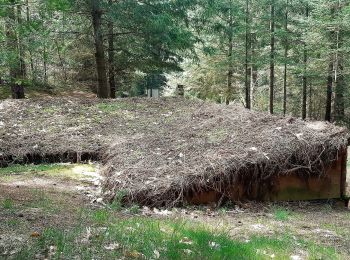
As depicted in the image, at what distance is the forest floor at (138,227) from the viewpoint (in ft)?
11.4

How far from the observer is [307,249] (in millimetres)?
4559

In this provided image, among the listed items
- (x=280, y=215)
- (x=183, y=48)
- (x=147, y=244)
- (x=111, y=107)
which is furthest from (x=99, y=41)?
Answer: (x=147, y=244)

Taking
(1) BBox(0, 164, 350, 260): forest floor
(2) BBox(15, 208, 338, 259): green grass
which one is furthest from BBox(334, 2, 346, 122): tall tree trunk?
(2) BBox(15, 208, 338, 259): green grass

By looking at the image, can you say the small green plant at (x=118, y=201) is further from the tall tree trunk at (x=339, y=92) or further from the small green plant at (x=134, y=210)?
the tall tree trunk at (x=339, y=92)

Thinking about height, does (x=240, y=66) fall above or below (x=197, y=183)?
above

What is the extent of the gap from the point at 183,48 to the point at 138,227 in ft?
43.4

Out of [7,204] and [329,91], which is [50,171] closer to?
[7,204]

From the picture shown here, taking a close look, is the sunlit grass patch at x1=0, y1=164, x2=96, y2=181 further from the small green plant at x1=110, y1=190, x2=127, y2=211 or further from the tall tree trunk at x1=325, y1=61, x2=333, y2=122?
the tall tree trunk at x1=325, y1=61, x2=333, y2=122

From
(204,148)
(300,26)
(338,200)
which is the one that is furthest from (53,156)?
(300,26)

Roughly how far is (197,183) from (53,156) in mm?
3769

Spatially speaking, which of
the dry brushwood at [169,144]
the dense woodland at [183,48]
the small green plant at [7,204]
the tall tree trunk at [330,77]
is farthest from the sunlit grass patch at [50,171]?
the tall tree trunk at [330,77]

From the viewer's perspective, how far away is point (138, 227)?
14.4 ft

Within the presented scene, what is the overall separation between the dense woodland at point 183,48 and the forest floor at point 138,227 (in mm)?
2831

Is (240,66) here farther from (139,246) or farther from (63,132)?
(139,246)
